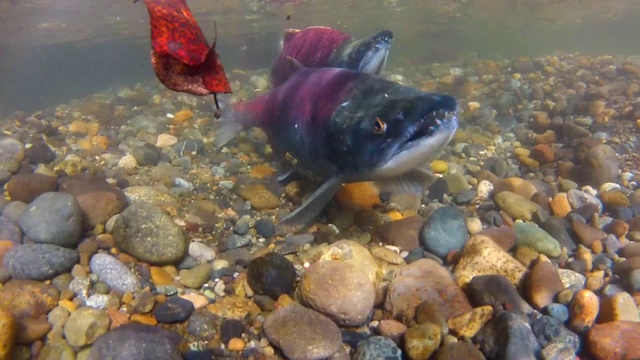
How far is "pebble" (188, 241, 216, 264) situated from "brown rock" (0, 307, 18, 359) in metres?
1.41

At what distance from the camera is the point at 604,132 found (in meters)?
6.66

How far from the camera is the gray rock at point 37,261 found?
3119mm

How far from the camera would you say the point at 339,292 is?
305cm

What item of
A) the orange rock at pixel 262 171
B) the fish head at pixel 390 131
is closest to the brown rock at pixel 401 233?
the fish head at pixel 390 131

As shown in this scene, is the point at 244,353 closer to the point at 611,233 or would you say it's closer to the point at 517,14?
the point at 611,233

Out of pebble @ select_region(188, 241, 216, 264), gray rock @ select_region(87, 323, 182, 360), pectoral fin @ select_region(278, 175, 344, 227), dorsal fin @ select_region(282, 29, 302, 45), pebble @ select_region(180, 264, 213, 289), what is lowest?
pebble @ select_region(188, 241, 216, 264)

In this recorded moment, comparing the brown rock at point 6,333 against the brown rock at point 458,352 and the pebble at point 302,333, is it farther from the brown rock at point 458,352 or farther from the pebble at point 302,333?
the brown rock at point 458,352

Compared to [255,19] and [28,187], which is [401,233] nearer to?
[28,187]

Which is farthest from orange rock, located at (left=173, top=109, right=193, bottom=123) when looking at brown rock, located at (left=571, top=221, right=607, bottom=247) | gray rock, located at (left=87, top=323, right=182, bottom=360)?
brown rock, located at (left=571, top=221, right=607, bottom=247)

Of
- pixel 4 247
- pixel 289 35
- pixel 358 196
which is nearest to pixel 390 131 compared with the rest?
pixel 358 196

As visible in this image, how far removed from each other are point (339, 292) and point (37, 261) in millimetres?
2455

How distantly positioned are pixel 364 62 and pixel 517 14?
1605 inches

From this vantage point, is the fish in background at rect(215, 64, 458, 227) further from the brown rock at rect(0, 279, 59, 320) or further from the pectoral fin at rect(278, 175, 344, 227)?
the brown rock at rect(0, 279, 59, 320)

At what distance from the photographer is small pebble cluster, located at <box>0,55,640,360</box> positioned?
2.75m
